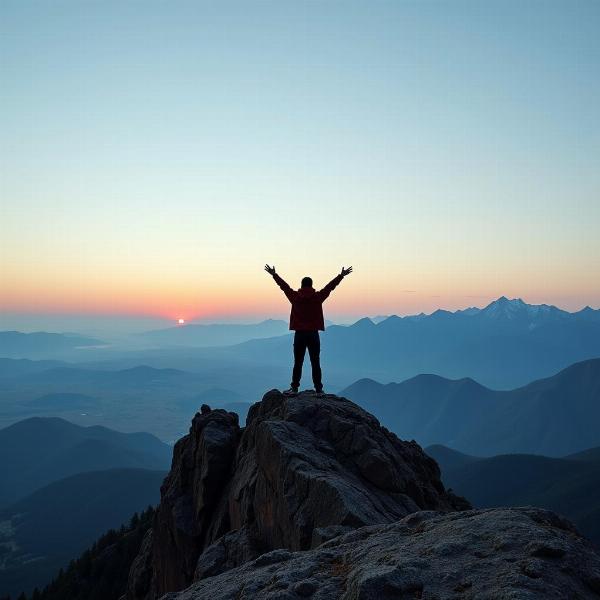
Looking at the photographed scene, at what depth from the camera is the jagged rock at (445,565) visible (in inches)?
308

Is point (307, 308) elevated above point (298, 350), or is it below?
above

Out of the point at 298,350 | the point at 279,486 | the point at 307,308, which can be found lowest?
the point at 279,486

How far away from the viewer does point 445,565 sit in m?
8.52

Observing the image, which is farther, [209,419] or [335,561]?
[209,419]

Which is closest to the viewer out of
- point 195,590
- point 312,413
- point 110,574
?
point 195,590

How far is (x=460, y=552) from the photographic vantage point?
8914 millimetres

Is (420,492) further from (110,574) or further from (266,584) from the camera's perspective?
(110,574)

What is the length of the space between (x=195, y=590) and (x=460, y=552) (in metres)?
7.25

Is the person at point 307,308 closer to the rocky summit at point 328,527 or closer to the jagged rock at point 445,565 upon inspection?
the rocky summit at point 328,527

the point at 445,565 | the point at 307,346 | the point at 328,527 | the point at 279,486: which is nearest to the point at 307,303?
the point at 307,346

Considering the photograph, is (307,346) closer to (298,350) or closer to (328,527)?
(298,350)

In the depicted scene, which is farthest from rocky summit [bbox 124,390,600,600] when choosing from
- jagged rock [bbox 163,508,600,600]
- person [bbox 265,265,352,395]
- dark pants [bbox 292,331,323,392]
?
person [bbox 265,265,352,395]

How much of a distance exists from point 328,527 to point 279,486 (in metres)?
4.59

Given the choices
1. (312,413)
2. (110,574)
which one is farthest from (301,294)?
(110,574)
